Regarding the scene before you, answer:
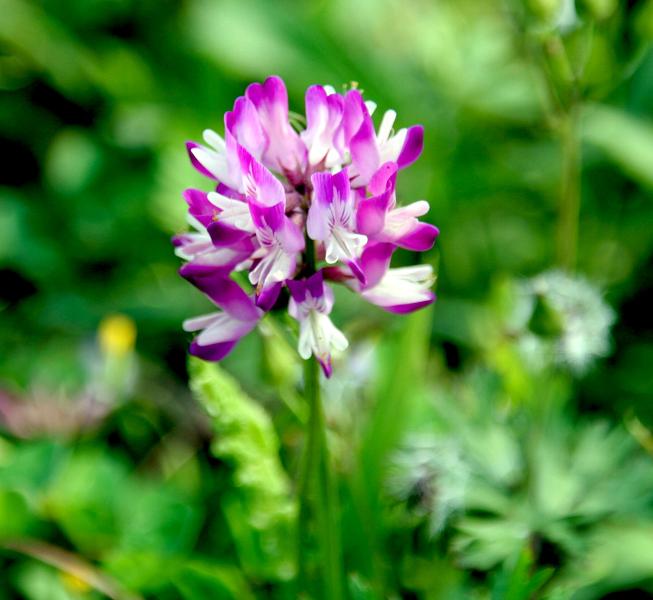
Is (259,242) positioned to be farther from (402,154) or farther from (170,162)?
(170,162)

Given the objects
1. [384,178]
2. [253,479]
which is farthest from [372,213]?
[253,479]

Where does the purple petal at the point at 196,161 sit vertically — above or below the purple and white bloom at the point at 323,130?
below

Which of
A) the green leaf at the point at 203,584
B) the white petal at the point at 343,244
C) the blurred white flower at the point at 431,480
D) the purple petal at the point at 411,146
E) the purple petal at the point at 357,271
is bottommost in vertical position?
the green leaf at the point at 203,584

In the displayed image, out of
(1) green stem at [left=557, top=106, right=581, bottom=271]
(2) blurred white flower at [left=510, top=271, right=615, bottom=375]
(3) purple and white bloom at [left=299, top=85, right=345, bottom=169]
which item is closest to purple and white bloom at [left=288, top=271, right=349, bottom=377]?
(3) purple and white bloom at [left=299, top=85, right=345, bottom=169]

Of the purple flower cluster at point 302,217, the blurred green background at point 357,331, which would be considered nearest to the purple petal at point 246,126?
the purple flower cluster at point 302,217

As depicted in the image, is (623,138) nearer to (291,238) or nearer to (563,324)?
(563,324)

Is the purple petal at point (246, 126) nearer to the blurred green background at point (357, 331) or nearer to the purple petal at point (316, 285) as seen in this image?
the purple petal at point (316, 285)

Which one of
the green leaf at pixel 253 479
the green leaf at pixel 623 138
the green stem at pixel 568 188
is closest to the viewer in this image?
the green leaf at pixel 253 479
